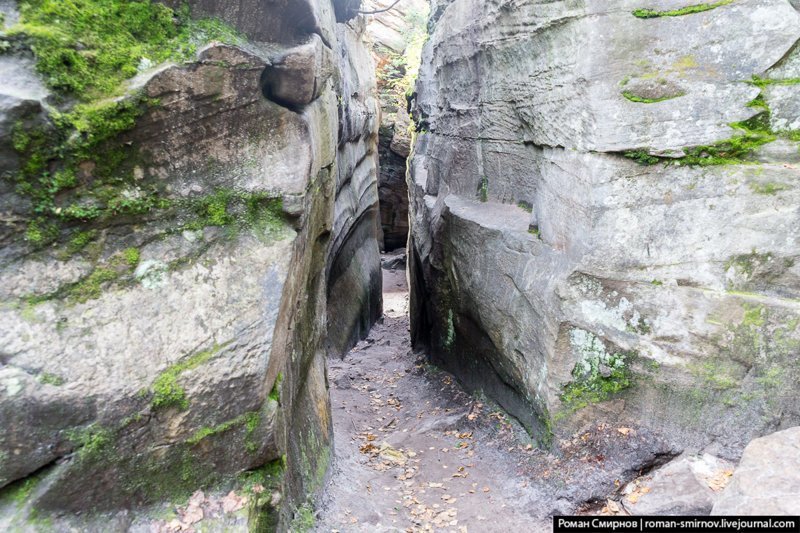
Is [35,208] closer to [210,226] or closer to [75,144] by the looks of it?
[75,144]

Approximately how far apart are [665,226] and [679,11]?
87.6 inches

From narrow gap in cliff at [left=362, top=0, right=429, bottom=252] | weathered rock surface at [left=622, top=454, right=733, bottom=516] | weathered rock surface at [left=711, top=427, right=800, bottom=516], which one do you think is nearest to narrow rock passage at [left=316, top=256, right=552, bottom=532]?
weathered rock surface at [left=622, top=454, right=733, bottom=516]

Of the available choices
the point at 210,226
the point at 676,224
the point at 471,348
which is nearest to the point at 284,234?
the point at 210,226

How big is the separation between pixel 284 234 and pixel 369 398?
19.4ft

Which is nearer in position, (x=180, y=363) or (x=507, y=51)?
(x=180, y=363)

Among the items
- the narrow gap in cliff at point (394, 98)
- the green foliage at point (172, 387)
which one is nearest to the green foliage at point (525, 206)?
the green foliage at point (172, 387)

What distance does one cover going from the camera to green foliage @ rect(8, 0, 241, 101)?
3.54 m

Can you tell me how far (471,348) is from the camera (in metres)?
8.45

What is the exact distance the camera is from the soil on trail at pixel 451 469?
17.3ft

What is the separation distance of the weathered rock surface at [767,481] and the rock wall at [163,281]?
3433mm

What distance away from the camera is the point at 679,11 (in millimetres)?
5281

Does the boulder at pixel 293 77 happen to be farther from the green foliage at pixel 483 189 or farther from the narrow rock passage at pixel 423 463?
the green foliage at pixel 483 189

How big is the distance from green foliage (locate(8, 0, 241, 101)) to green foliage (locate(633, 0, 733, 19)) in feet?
13.7

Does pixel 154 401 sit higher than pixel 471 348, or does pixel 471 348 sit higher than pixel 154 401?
pixel 154 401
